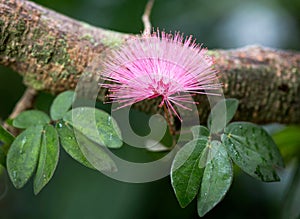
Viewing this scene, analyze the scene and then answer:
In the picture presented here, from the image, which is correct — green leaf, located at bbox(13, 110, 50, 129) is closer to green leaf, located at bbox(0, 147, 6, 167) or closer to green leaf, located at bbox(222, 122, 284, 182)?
green leaf, located at bbox(0, 147, 6, 167)

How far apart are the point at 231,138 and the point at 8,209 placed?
0.74 metres

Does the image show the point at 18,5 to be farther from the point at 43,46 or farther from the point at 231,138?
the point at 231,138

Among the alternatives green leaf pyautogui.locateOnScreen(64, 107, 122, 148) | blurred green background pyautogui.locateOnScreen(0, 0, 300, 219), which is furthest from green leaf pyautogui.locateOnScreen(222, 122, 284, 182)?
blurred green background pyautogui.locateOnScreen(0, 0, 300, 219)

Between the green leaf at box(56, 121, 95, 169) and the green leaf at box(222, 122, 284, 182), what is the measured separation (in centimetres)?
17

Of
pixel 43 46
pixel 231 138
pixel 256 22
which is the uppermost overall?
Result: pixel 256 22

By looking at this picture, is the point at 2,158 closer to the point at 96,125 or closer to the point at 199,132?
the point at 96,125

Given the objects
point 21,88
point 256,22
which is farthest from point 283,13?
point 21,88

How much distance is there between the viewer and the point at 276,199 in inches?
45.4

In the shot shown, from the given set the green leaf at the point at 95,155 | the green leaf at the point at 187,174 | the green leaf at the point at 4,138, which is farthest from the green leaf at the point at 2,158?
the green leaf at the point at 187,174

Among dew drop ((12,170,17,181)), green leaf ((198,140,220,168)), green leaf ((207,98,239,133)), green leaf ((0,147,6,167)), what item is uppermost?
green leaf ((207,98,239,133))

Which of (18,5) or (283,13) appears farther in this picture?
(283,13)

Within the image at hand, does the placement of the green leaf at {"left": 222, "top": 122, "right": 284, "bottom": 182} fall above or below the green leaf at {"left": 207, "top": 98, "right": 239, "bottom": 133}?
below

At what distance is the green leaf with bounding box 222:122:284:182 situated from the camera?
0.57 meters

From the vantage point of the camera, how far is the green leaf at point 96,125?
1.87 feet
